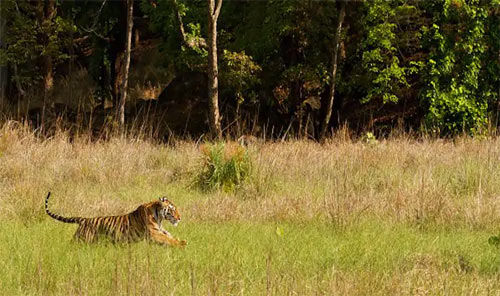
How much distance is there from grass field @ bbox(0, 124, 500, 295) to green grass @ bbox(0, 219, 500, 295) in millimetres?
19

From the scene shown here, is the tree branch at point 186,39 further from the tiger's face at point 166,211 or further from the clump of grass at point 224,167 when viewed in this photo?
the tiger's face at point 166,211

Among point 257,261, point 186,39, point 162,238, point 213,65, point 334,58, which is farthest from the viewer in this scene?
point 186,39

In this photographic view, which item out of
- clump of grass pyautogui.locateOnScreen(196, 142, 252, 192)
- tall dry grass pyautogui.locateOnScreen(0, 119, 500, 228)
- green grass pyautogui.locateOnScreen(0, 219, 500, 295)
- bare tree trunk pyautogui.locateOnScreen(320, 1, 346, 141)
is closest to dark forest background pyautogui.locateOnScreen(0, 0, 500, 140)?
bare tree trunk pyautogui.locateOnScreen(320, 1, 346, 141)

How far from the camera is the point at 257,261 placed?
6.53 m

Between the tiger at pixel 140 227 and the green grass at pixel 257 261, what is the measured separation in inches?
3.8

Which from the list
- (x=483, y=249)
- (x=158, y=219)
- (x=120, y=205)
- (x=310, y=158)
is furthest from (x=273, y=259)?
(x=310, y=158)

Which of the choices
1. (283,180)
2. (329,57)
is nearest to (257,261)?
(283,180)

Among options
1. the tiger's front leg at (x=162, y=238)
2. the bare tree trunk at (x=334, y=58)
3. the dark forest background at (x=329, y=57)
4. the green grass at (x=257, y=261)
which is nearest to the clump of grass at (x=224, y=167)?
the green grass at (x=257, y=261)

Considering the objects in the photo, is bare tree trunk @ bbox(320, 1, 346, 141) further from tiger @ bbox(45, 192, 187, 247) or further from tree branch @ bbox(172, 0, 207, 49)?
tiger @ bbox(45, 192, 187, 247)

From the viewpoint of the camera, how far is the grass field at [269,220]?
5.72m

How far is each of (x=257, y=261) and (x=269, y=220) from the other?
6.80 ft

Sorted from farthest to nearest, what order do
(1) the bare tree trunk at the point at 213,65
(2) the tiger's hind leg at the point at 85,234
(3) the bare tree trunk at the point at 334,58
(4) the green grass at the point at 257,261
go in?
(3) the bare tree trunk at the point at 334,58 < (1) the bare tree trunk at the point at 213,65 < (2) the tiger's hind leg at the point at 85,234 < (4) the green grass at the point at 257,261

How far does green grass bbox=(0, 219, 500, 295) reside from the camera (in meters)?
5.52

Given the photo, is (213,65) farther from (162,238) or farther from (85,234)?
(162,238)
